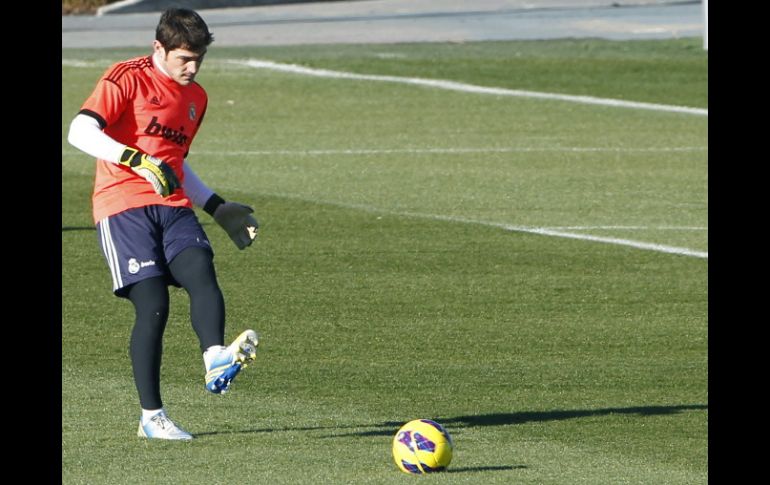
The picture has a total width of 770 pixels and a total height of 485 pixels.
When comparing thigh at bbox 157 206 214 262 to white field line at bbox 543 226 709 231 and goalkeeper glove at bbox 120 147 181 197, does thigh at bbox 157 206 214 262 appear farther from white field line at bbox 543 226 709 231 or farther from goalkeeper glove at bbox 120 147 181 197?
white field line at bbox 543 226 709 231

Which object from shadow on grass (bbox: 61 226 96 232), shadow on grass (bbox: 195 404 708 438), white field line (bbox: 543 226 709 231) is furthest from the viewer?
white field line (bbox: 543 226 709 231)

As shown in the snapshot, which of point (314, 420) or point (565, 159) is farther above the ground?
point (314, 420)

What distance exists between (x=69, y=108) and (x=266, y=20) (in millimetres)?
12991

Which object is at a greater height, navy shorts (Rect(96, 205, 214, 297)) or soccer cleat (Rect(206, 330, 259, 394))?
navy shorts (Rect(96, 205, 214, 297))

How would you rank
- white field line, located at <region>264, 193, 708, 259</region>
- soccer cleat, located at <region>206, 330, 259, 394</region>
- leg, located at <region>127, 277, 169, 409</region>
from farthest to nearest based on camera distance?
white field line, located at <region>264, 193, 708, 259</region>
leg, located at <region>127, 277, 169, 409</region>
soccer cleat, located at <region>206, 330, 259, 394</region>

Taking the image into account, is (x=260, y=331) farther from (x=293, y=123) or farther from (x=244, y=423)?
(x=293, y=123)

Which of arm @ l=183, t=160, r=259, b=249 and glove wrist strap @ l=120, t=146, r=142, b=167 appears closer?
glove wrist strap @ l=120, t=146, r=142, b=167

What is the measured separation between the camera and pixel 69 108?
81.6 ft

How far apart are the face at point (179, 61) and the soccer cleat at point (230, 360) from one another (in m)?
1.32

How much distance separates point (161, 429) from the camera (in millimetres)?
8555

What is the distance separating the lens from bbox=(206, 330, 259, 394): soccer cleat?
27.0 feet

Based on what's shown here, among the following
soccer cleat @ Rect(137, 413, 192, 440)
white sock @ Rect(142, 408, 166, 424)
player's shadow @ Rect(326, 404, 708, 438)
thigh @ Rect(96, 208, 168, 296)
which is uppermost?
thigh @ Rect(96, 208, 168, 296)

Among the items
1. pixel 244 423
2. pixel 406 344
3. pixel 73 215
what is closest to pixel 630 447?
pixel 244 423

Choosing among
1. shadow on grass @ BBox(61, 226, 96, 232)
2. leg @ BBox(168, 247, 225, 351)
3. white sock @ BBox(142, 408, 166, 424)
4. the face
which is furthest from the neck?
shadow on grass @ BBox(61, 226, 96, 232)
